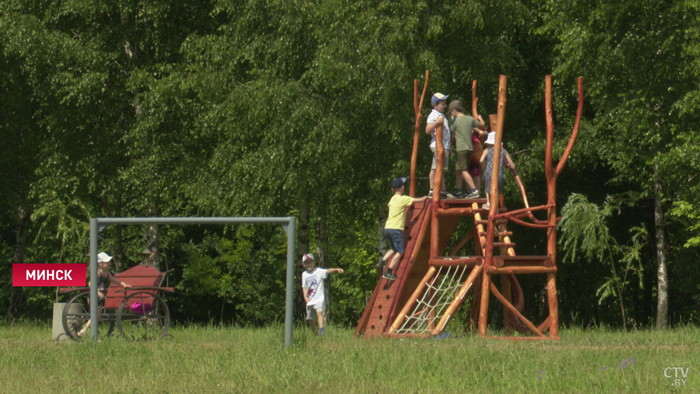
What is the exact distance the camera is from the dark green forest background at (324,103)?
17.4 meters

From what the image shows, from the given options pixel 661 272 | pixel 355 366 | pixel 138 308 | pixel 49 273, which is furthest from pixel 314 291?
pixel 49 273

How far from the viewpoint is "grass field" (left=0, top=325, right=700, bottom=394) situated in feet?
24.6

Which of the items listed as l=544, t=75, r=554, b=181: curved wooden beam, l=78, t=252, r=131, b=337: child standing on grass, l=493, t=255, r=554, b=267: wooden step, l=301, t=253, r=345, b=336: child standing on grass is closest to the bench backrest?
l=78, t=252, r=131, b=337: child standing on grass

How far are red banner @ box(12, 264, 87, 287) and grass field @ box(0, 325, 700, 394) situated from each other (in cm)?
1358

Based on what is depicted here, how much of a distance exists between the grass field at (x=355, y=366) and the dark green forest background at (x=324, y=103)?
7.11 meters

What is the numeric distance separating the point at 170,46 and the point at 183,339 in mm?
11129

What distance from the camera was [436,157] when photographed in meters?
12.4

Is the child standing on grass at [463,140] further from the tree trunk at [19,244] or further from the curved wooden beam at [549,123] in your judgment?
the tree trunk at [19,244]

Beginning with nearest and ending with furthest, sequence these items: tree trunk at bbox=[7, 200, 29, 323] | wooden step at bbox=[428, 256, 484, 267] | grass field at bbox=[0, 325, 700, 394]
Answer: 1. grass field at bbox=[0, 325, 700, 394]
2. wooden step at bbox=[428, 256, 484, 267]
3. tree trunk at bbox=[7, 200, 29, 323]

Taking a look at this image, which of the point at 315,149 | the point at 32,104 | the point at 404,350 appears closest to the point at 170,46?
the point at 32,104

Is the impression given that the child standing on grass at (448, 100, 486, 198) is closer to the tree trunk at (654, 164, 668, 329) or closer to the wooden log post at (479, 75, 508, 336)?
the wooden log post at (479, 75, 508, 336)

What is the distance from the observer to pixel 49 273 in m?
28.3

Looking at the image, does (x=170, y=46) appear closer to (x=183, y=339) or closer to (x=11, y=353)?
(x=183, y=339)

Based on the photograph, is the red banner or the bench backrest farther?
the red banner
